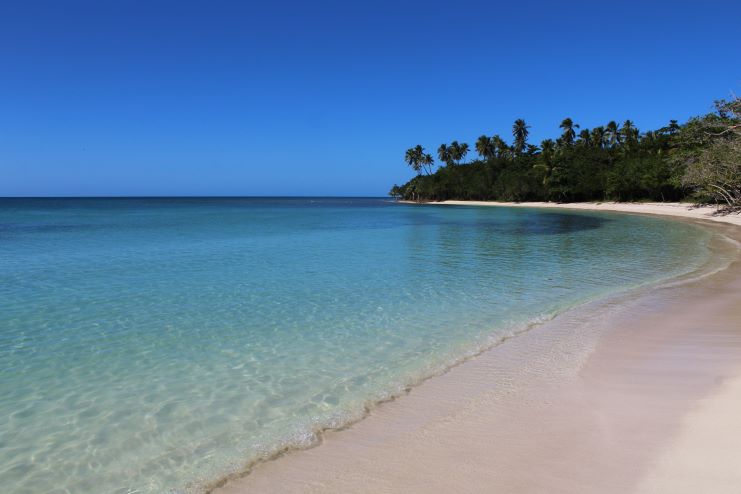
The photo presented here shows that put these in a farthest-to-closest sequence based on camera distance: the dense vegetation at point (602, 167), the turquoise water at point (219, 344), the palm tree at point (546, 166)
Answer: the palm tree at point (546, 166)
the dense vegetation at point (602, 167)
the turquoise water at point (219, 344)

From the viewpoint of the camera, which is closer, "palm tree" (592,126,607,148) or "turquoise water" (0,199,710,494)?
"turquoise water" (0,199,710,494)

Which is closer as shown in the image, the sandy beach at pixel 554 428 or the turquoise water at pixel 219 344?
the sandy beach at pixel 554 428

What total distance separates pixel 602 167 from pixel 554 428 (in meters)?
82.7

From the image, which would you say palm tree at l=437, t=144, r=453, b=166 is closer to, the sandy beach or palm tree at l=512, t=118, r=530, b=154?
palm tree at l=512, t=118, r=530, b=154

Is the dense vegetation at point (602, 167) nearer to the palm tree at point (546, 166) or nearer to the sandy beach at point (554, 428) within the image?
the palm tree at point (546, 166)

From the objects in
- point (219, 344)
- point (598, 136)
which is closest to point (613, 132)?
point (598, 136)

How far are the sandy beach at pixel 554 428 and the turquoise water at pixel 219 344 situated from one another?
506 mm

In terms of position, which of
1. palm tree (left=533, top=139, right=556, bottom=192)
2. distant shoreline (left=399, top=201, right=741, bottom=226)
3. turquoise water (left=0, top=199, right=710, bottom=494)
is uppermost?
palm tree (left=533, top=139, right=556, bottom=192)

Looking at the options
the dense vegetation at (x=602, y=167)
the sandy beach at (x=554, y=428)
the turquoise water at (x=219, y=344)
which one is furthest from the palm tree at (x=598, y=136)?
the sandy beach at (x=554, y=428)

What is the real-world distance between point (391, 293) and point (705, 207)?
52.5m

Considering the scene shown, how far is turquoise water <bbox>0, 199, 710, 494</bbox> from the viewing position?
4504mm

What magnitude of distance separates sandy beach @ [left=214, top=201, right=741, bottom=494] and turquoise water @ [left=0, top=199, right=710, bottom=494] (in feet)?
1.66

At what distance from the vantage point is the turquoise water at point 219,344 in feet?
14.8

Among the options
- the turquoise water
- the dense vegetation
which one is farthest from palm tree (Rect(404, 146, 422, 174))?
the turquoise water
